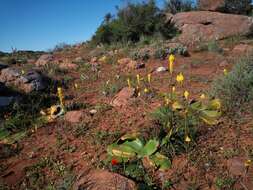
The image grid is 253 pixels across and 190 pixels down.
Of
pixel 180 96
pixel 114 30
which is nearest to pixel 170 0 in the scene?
pixel 114 30

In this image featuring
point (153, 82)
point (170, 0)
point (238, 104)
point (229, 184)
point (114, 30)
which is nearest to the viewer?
point (229, 184)

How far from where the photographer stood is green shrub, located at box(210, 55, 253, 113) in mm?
4207

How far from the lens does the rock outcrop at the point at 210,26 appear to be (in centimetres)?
1241

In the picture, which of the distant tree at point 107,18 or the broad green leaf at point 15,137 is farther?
the distant tree at point 107,18

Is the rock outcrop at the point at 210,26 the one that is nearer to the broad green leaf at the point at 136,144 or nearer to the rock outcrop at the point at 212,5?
the rock outcrop at the point at 212,5

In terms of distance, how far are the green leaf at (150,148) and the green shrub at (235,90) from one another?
161 cm

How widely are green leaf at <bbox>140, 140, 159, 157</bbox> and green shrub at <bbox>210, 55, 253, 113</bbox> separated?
1611 millimetres

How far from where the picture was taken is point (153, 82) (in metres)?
6.27

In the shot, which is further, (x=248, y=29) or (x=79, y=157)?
(x=248, y=29)

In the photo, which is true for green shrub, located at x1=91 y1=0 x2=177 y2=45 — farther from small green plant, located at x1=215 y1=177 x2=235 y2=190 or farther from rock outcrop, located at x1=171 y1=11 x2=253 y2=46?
small green plant, located at x1=215 y1=177 x2=235 y2=190

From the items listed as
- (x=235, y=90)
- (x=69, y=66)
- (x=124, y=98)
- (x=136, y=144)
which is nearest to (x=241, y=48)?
(x=235, y=90)

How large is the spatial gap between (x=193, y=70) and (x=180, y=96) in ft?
8.25

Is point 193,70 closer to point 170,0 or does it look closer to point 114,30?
point 114,30

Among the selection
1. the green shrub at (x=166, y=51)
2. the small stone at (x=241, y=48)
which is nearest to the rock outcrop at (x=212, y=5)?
the small stone at (x=241, y=48)
